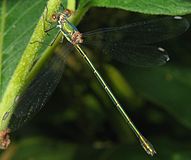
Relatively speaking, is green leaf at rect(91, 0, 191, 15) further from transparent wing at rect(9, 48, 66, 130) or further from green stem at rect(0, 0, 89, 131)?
transparent wing at rect(9, 48, 66, 130)

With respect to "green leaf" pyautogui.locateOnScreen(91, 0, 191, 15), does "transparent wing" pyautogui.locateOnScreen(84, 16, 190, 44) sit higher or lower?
lower

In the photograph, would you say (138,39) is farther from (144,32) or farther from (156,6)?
(156,6)

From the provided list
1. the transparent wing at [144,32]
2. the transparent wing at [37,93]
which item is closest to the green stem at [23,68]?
the transparent wing at [37,93]

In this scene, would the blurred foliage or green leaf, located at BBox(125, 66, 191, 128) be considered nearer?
green leaf, located at BBox(125, 66, 191, 128)

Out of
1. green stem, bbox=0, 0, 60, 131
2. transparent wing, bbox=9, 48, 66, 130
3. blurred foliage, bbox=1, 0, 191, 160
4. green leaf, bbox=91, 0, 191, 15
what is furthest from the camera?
blurred foliage, bbox=1, 0, 191, 160

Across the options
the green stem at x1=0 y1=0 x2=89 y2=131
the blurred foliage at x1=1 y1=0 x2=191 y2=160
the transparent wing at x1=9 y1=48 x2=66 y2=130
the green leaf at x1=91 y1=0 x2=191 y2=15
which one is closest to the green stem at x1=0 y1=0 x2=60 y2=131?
the green stem at x1=0 y1=0 x2=89 y2=131

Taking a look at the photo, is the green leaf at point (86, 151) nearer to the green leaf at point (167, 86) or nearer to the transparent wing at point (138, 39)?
the green leaf at point (167, 86)

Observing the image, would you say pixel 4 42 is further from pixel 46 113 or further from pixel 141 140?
pixel 46 113

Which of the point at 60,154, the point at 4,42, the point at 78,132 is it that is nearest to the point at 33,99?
the point at 4,42
